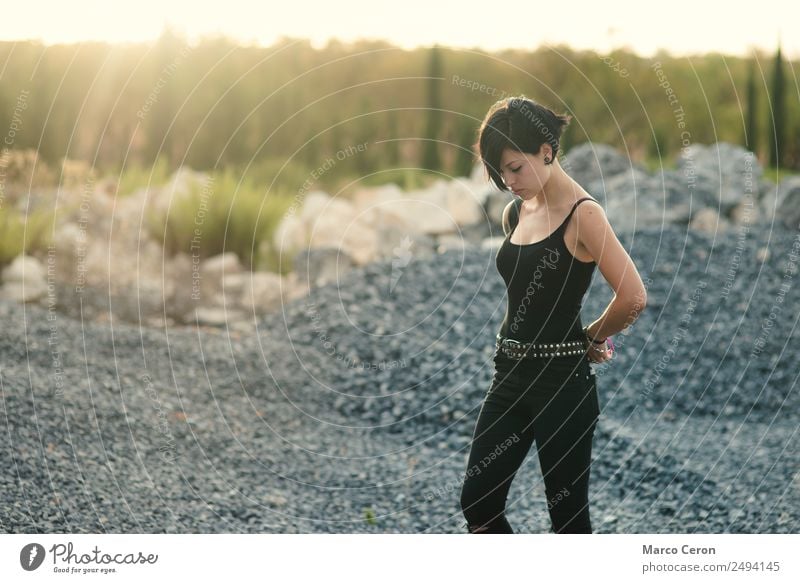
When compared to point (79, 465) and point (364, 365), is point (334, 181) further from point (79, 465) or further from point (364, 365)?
point (79, 465)

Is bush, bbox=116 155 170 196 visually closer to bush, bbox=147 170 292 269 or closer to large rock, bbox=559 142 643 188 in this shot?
bush, bbox=147 170 292 269

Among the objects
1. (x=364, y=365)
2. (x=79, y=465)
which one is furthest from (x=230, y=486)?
(x=364, y=365)

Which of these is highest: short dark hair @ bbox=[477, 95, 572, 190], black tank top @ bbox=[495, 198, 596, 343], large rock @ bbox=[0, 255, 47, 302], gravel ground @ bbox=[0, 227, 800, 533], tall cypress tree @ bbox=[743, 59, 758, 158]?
tall cypress tree @ bbox=[743, 59, 758, 158]

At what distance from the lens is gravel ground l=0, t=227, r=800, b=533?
433 cm

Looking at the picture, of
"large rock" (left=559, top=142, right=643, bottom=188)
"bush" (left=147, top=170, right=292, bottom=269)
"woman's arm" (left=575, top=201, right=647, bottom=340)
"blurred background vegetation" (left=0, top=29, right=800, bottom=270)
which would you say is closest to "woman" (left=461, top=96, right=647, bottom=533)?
"woman's arm" (left=575, top=201, right=647, bottom=340)

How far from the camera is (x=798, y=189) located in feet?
26.7

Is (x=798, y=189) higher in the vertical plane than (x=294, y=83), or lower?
lower

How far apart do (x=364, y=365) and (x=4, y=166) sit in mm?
3993

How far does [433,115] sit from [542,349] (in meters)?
7.31

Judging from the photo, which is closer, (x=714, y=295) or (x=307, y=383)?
(x=307, y=383)

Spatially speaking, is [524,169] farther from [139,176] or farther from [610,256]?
[139,176]

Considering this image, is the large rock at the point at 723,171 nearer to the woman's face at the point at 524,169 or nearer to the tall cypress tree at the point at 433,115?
the tall cypress tree at the point at 433,115

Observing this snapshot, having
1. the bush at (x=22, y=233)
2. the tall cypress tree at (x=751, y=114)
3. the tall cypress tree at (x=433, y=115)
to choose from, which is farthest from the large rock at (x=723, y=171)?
the bush at (x=22, y=233)

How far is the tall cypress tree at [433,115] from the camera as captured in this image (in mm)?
9352
